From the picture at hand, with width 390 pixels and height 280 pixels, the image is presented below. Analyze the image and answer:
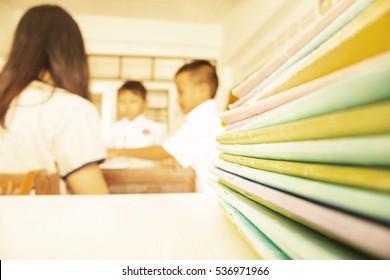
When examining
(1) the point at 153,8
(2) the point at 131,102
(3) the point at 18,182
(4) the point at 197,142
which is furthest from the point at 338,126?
(1) the point at 153,8

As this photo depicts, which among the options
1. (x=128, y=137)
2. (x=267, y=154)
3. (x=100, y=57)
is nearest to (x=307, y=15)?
(x=128, y=137)

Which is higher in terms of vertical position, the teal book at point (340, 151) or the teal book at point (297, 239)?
the teal book at point (340, 151)

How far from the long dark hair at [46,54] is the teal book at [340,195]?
82cm

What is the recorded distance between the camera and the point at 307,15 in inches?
83.7

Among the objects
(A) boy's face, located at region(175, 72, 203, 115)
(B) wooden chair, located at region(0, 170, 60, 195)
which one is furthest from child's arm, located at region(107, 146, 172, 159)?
(B) wooden chair, located at region(0, 170, 60, 195)

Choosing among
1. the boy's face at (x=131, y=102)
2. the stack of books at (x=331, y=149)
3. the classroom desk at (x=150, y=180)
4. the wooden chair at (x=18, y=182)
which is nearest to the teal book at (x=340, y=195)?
the stack of books at (x=331, y=149)

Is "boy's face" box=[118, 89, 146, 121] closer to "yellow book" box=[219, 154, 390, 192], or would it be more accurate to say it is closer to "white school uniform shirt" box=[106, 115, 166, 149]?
"white school uniform shirt" box=[106, 115, 166, 149]

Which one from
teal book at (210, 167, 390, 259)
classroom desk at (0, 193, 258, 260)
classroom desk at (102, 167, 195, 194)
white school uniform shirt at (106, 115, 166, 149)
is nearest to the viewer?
teal book at (210, 167, 390, 259)

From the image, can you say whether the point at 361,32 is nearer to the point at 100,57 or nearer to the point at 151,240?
the point at 151,240

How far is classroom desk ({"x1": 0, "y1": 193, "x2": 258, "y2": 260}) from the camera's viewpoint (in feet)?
0.80

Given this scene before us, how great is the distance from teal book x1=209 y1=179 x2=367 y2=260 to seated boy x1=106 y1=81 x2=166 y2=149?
8.02ft

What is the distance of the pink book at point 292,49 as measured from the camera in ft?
0.65

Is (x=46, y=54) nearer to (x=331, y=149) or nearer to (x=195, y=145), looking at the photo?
(x=195, y=145)

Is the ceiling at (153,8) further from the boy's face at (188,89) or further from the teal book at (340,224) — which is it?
the teal book at (340,224)
